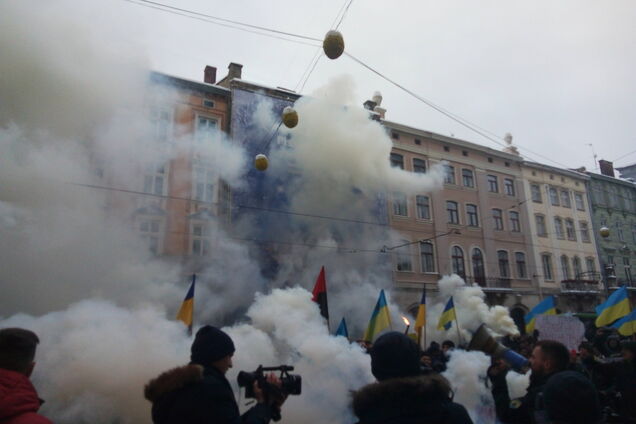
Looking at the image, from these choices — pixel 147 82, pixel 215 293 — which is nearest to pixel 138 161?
pixel 147 82

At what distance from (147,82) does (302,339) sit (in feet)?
41.5

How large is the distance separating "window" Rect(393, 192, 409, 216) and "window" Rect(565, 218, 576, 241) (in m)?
14.0

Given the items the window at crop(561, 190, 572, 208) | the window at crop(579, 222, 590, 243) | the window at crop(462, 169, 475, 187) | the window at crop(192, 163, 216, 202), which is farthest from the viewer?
the window at crop(579, 222, 590, 243)

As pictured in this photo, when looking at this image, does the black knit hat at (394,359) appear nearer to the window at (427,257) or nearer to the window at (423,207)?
the window at (427,257)

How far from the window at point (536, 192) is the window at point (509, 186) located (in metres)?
1.74

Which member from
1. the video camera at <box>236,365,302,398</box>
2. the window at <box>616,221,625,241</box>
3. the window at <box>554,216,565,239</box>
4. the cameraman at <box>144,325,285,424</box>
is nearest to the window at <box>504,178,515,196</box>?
the window at <box>554,216,565,239</box>

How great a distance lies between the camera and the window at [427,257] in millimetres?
23859

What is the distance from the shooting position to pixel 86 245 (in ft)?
43.0

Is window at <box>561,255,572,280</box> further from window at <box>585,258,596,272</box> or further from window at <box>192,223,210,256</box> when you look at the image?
window at <box>192,223,210,256</box>

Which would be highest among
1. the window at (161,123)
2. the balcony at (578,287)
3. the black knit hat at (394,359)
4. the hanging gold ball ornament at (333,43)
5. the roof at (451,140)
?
the roof at (451,140)

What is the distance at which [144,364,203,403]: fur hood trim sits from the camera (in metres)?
2.40

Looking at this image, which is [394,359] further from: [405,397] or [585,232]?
[585,232]

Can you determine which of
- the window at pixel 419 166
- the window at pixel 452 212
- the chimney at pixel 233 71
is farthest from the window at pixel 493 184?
the chimney at pixel 233 71

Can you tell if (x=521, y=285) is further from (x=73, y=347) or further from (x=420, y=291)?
(x=73, y=347)
